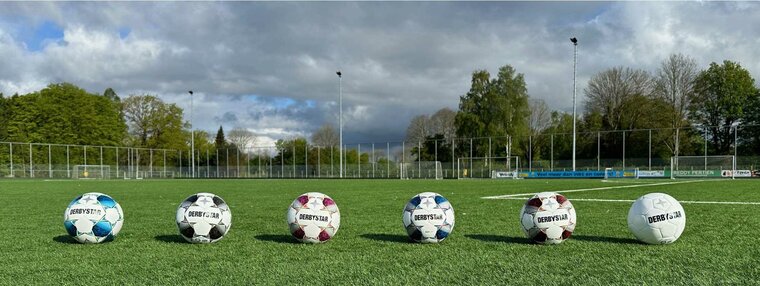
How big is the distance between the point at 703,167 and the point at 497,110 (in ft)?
90.7

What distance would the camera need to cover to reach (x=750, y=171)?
4422 cm

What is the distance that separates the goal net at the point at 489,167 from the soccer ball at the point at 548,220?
4985 centimetres

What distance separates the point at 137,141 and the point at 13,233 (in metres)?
81.8

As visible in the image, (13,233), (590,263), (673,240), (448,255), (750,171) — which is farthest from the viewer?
(750,171)

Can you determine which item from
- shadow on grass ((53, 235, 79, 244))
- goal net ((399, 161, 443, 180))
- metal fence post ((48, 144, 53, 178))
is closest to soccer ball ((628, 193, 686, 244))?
shadow on grass ((53, 235, 79, 244))

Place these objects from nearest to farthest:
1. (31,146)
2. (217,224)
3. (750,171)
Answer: (217,224) < (750,171) < (31,146)

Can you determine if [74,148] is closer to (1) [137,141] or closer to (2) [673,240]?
(1) [137,141]

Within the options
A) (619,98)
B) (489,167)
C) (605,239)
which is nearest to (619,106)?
(619,98)

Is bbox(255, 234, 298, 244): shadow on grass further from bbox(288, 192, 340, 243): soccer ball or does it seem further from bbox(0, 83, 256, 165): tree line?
bbox(0, 83, 256, 165): tree line

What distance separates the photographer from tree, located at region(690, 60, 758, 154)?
57.3 metres

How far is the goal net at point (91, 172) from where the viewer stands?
66.4 meters

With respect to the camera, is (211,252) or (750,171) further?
(750,171)

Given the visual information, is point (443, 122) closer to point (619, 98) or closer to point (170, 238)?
point (619, 98)

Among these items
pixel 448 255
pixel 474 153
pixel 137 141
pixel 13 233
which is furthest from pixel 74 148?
pixel 448 255
